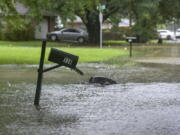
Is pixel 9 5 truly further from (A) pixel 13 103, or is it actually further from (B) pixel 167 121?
(B) pixel 167 121

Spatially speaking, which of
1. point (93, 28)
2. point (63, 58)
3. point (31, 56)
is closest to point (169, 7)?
point (93, 28)

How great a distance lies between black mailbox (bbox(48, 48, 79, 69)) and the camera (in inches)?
388

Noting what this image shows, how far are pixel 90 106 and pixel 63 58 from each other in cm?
110

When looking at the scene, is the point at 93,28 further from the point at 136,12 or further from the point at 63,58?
the point at 63,58

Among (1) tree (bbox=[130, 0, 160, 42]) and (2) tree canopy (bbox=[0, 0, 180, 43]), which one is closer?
(2) tree canopy (bbox=[0, 0, 180, 43])

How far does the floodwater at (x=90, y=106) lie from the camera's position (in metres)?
8.12

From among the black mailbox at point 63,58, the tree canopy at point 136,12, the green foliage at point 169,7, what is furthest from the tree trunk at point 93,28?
the black mailbox at point 63,58

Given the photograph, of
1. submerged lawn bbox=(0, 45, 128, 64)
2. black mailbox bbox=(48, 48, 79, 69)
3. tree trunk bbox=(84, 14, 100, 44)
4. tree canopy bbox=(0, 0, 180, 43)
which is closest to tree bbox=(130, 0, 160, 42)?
tree canopy bbox=(0, 0, 180, 43)

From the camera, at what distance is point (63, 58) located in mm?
9977

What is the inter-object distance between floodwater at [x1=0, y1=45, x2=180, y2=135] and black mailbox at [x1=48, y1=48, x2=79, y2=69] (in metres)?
0.85

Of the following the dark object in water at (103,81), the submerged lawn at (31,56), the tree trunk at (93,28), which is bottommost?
the dark object in water at (103,81)

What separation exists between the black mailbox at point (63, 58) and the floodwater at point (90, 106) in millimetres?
846

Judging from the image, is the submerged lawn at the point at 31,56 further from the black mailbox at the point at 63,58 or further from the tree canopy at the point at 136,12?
the black mailbox at the point at 63,58

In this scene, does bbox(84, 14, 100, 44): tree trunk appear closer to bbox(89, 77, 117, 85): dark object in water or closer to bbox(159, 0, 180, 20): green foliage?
bbox(159, 0, 180, 20): green foliage
